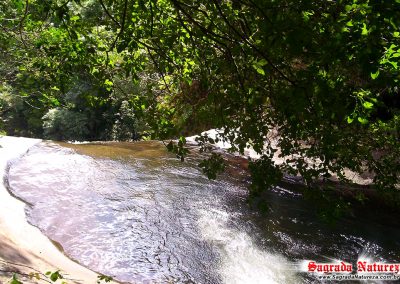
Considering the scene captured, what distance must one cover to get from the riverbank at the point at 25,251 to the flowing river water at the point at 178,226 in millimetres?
200

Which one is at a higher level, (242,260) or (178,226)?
(178,226)

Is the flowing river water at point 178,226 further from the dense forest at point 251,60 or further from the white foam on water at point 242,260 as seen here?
the dense forest at point 251,60

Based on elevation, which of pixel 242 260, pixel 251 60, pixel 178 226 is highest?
pixel 251 60

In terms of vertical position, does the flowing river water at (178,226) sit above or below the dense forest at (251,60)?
A: below

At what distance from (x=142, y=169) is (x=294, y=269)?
5.30m

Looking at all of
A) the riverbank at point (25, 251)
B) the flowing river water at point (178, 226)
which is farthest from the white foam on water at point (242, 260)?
the riverbank at point (25, 251)

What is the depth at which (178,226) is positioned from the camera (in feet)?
23.0

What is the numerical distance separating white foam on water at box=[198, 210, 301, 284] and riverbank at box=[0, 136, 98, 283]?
211 cm

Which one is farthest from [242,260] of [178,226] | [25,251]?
[25,251]

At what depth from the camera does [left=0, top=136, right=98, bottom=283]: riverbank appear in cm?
441

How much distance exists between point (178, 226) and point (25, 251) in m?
2.72

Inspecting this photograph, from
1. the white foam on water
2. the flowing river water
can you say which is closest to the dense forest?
the white foam on water

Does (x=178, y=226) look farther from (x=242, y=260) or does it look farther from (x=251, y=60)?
(x=251, y=60)

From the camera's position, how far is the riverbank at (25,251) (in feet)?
14.5
